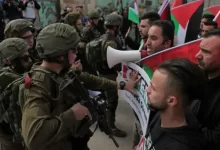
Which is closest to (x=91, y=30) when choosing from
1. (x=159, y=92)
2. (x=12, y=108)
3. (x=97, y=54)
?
(x=97, y=54)

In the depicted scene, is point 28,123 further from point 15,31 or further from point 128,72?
point 15,31

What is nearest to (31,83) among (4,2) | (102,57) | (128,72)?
(128,72)

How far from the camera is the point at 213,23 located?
2.97 meters

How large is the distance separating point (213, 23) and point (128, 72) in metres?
1.61

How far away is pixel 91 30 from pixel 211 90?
126 inches

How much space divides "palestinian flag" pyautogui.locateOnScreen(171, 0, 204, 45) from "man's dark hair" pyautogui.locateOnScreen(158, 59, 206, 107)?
1270 mm

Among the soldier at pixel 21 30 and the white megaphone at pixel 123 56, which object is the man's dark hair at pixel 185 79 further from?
the soldier at pixel 21 30

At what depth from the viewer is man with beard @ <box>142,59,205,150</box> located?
1.16 meters

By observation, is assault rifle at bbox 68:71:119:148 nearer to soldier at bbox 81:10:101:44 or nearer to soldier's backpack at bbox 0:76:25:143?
soldier's backpack at bbox 0:76:25:143

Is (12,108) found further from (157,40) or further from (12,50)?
(157,40)

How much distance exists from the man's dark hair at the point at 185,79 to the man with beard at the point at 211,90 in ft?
0.60

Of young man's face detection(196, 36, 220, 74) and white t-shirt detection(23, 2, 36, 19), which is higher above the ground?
young man's face detection(196, 36, 220, 74)

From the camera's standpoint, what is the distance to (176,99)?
3.92 ft

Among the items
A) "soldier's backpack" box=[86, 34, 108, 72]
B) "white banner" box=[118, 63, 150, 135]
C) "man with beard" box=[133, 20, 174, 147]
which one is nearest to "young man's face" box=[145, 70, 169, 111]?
"white banner" box=[118, 63, 150, 135]
